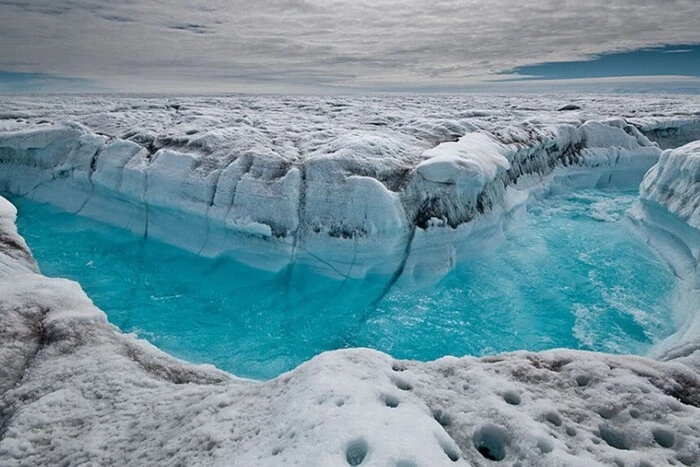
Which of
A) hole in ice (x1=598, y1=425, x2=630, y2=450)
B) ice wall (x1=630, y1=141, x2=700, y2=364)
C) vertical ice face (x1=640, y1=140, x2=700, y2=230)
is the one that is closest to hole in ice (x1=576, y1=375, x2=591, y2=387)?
hole in ice (x1=598, y1=425, x2=630, y2=450)

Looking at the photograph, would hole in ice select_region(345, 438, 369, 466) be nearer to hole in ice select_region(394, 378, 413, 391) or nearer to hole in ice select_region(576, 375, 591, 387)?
hole in ice select_region(394, 378, 413, 391)

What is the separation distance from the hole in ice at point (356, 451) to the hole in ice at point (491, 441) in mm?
746

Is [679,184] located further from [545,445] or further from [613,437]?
[545,445]

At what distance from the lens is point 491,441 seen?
8.51 feet

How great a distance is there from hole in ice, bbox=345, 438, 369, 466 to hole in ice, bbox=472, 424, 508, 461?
29.4 inches

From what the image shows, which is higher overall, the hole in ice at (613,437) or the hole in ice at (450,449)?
the hole in ice at (450,449)

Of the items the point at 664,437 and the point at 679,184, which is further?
the point at 679,184

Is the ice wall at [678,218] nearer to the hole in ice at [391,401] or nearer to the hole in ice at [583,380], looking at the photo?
the hole in ice at [583,380]

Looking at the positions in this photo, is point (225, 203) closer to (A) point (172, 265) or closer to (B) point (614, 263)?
(A) point (172, 265)

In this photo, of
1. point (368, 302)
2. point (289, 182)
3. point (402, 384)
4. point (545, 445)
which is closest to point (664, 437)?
point (545, 445)

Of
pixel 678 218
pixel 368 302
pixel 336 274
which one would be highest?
pixel 678 218

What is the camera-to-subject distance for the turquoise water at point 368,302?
6.94 m

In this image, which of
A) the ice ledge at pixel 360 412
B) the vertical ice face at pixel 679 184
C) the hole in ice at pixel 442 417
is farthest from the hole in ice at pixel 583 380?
the vertical ice face at pixel 679 184

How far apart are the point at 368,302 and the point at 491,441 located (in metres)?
5.66
